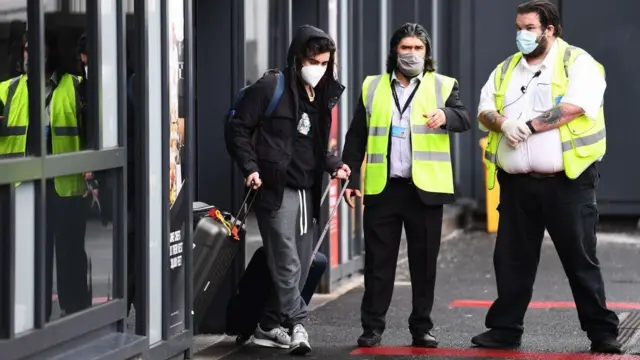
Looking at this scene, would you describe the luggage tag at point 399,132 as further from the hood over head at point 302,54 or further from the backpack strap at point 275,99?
the backpack strap at point 275,99

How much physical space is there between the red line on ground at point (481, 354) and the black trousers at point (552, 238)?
18 cm

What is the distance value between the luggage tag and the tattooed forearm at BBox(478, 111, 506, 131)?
0.41 m

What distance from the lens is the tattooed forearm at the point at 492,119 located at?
7.41 metres

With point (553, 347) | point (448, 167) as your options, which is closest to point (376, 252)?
point (448, 167)

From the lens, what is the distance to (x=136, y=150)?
6.77 m

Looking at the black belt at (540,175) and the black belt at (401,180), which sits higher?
the black belt at (540,175)

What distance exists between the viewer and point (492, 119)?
293 inches

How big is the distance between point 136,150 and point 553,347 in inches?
101

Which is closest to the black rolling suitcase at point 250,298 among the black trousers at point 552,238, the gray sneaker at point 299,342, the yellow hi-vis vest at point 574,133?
the gray sneaker at point 299,342

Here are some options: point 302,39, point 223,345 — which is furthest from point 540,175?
point 223,345

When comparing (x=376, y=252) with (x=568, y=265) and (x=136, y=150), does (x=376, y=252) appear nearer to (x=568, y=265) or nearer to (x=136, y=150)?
(x=568, y=265)

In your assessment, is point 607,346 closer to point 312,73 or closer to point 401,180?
point 401,180

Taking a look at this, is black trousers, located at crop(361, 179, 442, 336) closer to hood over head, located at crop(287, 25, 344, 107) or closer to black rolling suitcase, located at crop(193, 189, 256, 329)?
hood over head, located at crop(287, 25, 344, 107)

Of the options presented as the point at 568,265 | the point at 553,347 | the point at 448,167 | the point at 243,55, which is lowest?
the point at 553,347
